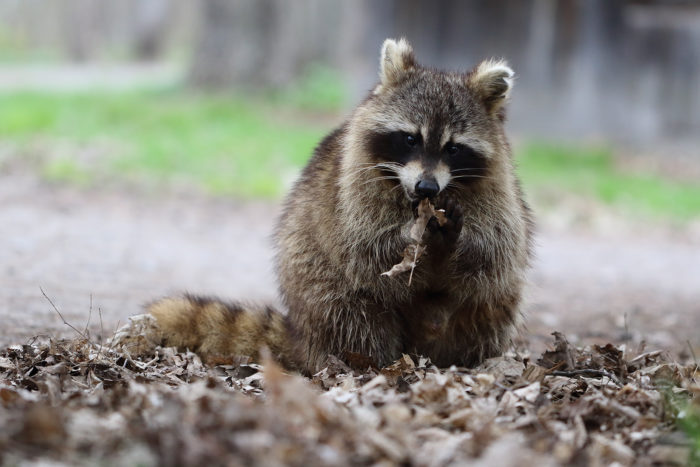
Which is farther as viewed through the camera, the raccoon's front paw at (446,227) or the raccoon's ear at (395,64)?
the raccoon's ear at (395,64)

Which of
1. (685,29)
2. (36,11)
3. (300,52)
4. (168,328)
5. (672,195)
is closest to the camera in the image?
(168,328)

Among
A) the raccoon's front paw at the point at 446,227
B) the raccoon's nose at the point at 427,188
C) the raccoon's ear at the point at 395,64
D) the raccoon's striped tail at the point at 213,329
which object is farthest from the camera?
the raccoon's ear at the point at 395,64

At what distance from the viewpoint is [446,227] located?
4516 mm

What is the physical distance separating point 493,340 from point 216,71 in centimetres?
1625

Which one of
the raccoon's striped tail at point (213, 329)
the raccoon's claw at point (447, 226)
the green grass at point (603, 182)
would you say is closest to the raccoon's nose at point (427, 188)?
Answer: the raccoon's claw at point (447, 226)

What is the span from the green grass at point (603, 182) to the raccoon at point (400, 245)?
29.0ft

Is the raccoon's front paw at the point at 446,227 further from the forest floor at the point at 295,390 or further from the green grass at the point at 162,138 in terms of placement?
the green grass at the point at 162,138

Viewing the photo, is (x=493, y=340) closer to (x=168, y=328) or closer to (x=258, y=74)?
(x=168, y=328)

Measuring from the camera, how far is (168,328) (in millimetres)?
4887

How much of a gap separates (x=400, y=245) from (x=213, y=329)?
1.20 m

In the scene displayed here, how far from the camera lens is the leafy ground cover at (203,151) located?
12.7m

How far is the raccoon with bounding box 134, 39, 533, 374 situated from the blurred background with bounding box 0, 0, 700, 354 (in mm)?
1631

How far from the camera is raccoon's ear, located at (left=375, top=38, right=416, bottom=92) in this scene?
4.97m

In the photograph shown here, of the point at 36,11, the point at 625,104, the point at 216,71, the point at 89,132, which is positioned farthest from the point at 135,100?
the point at 36,11
